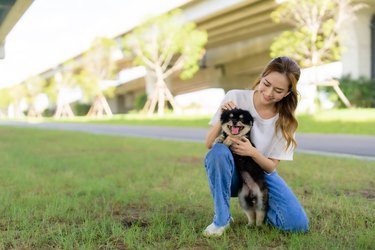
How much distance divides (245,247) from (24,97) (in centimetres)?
6889

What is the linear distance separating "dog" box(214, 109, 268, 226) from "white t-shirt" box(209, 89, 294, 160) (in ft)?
0.33

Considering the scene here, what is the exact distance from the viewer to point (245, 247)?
10.4 ft

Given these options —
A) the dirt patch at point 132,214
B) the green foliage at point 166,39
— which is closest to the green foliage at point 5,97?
the green foliage at point 166,39

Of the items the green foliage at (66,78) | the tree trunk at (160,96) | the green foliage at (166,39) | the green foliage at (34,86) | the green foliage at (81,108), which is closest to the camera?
the green foliage at (166,39)

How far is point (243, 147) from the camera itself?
3.28 metres

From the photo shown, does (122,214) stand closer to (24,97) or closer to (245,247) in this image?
(245,247)

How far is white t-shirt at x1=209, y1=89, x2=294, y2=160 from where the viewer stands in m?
3.48

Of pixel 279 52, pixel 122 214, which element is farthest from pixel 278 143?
pixel 279 52

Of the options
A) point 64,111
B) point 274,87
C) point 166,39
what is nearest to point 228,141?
point 274,87

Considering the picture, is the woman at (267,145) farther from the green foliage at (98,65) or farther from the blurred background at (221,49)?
the green foliage at (98,65)

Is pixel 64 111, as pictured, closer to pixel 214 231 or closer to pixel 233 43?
pixel 233 43

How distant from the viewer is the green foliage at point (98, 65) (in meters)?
40.0

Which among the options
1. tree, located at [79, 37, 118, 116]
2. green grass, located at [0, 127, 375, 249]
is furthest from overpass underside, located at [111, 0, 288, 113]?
green grass, located at [0, 127, 375, 249]

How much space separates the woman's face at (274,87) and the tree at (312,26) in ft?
59.3
